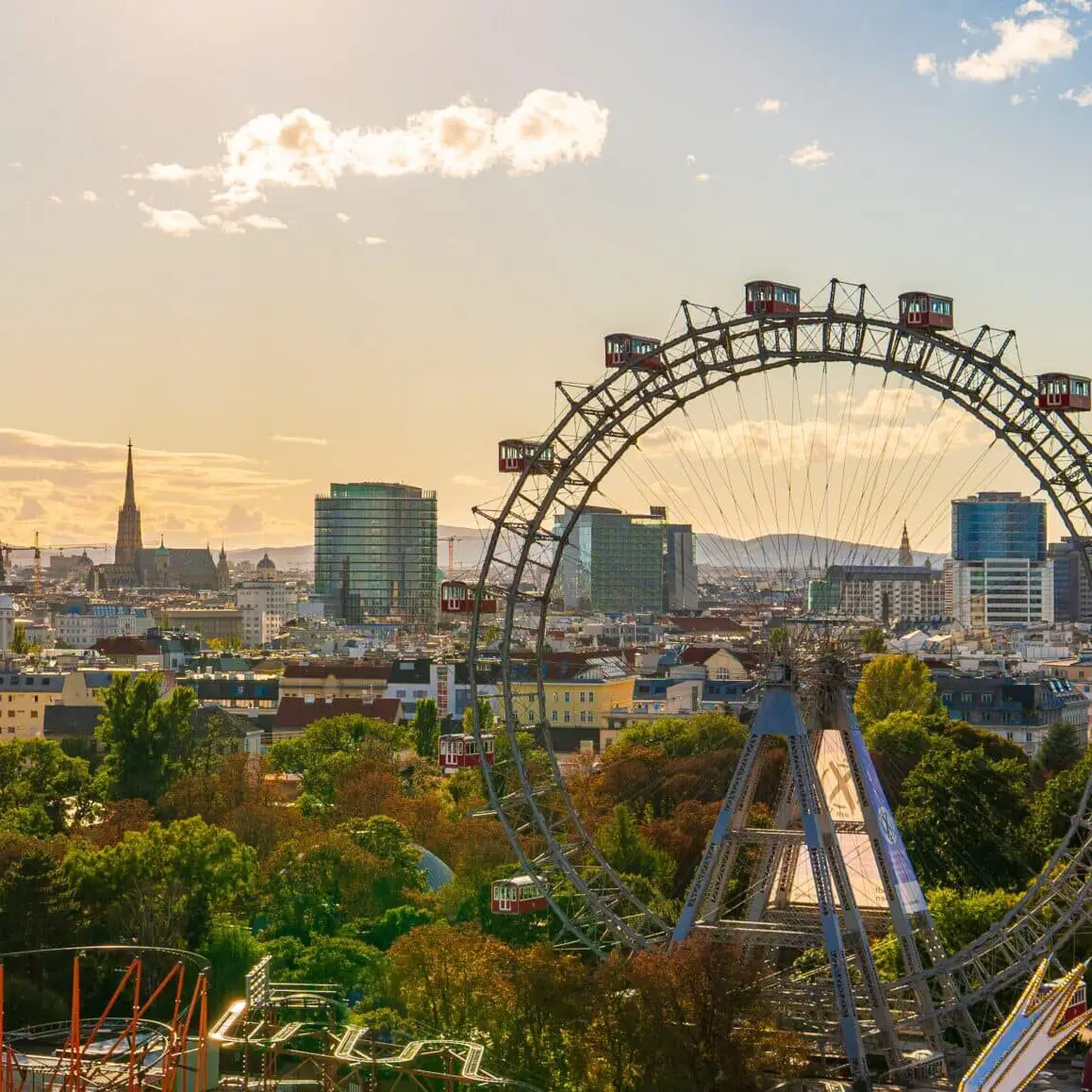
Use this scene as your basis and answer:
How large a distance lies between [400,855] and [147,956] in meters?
12.4

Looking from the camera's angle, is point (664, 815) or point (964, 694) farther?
point (964, 694)

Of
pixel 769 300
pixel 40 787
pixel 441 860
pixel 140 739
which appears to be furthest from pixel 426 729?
pixel 769 300

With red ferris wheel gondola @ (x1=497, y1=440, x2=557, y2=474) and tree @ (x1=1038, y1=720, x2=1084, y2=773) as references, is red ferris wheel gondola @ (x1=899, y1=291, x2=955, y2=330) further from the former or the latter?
tree @ (x1=1038, y1=720, x2=1084, y2=773)

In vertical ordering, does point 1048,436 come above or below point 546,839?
above

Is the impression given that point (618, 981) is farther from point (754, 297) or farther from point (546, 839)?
point (754, 297)

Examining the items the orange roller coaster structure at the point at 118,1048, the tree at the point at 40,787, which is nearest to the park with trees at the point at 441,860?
the tree at the point at 40,787

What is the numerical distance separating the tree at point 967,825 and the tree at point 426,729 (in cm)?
5194

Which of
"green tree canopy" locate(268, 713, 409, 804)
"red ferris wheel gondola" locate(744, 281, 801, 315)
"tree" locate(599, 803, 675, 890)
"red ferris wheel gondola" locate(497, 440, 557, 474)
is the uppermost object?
"red ferris wheel gondola" locate(744, 281, 801, 315)

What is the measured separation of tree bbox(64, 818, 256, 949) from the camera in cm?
6831

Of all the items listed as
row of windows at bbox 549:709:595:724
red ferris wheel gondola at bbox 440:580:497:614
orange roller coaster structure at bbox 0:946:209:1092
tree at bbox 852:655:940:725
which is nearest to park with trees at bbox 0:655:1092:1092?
orange roller coaster structure at bbox 0:946:209:1092

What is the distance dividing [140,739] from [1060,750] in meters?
47.8

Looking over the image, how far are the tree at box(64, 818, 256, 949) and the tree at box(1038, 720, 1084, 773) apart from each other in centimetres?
4860

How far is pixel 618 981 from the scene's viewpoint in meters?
49.1

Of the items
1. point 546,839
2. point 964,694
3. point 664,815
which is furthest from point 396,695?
point 546,839
